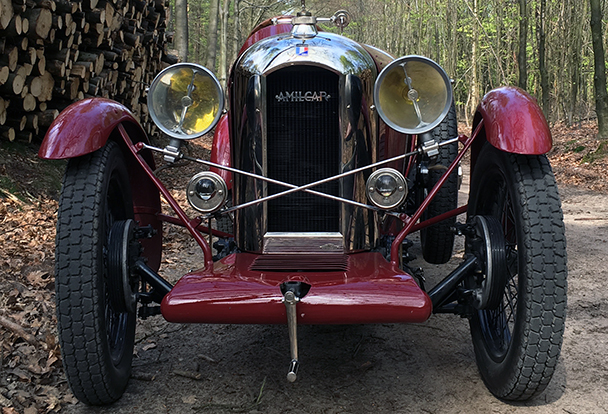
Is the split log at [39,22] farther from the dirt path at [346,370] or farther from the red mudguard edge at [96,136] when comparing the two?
the dirt path at [346,370]

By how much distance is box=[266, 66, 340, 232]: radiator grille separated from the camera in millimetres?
2936

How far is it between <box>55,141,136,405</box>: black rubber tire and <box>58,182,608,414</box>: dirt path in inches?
7.7

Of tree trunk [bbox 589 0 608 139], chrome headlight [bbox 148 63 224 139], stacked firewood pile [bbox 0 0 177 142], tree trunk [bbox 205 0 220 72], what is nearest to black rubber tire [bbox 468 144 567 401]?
chrome headlight [bbox 148 63 224 139]

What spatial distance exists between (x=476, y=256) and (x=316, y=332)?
3.75 ft

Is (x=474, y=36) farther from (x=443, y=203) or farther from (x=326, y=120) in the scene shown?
(x=326, y=120)

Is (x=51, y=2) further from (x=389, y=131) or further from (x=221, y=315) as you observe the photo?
(x=221, y=315)

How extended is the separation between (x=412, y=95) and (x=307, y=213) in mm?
791

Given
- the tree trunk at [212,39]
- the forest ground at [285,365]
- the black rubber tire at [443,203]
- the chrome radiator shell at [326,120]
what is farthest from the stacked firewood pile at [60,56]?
the tree trunk at [212,39]

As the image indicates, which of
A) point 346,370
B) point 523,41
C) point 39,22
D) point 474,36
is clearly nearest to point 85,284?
point 346,370

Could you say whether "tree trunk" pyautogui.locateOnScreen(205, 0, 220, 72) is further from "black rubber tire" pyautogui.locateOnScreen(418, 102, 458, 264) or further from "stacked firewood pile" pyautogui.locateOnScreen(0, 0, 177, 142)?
"black rubber tire" pyautogui.locateOnScreen(418, 102, 458, 264)

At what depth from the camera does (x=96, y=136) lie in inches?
102

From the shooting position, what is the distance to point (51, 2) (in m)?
5.32

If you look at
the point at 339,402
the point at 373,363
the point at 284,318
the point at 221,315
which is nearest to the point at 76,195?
the point at 221,315

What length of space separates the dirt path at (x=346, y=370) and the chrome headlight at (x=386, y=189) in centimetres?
82
